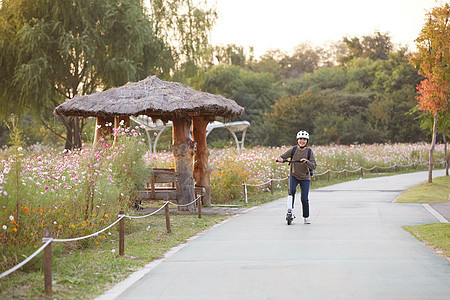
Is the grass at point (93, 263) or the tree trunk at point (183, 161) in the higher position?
the tree trunk at point (183, 161)

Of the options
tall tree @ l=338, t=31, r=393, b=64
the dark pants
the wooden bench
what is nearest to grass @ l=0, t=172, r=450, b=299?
the wooden bench

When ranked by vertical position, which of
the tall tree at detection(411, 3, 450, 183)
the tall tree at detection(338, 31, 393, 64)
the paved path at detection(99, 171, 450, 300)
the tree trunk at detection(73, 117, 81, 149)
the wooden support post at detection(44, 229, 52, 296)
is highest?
the tall tree at detection(338, 31, 393, 64)

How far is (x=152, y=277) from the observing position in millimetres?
8422

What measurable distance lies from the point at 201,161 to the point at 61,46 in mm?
12470

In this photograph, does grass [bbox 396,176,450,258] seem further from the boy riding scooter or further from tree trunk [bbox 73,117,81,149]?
tree trunk [bbox 73,117,81,149]

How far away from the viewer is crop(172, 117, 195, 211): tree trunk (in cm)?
1798

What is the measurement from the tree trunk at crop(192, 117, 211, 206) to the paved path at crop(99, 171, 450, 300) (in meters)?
4.46

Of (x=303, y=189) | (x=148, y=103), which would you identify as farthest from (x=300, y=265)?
(x=148, y=103)

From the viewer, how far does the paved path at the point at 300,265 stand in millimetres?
7367

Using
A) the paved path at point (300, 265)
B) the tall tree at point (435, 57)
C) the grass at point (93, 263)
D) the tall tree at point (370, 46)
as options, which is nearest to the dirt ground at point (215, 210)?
the paved path at point (300, 265)

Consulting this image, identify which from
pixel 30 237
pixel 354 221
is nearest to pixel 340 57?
pixel 354 221

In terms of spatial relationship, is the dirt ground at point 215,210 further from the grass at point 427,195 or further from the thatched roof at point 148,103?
the grass at point 427,195

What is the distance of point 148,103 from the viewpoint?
17.1 meters

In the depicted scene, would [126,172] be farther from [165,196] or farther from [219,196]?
[219,196]
